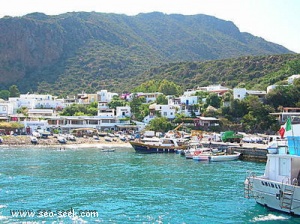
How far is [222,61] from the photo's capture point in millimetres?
149750

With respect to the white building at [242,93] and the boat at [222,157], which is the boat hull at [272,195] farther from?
the white building at [242,93]

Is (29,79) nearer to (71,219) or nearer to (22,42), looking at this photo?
(22,42)

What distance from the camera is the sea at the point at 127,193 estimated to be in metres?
25.1

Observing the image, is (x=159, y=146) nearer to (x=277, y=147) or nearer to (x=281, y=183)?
(x=277, y=147)

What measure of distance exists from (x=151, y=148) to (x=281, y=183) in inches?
1642

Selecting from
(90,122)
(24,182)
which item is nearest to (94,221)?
(24,182)

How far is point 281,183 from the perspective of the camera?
80.5 feet

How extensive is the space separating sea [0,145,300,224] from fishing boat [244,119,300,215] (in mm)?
692

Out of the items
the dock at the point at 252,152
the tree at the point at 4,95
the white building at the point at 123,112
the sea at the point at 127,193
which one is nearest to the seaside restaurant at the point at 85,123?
the white building at the point at 123,112

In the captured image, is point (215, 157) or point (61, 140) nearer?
point (215, 157)

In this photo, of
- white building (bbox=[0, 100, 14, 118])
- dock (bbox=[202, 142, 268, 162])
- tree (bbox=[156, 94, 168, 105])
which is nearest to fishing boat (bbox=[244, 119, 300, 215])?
dock (bbox=[202, 142, 268, 162])

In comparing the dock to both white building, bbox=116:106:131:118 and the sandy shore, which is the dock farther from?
white building, bbox=116:106:131:118

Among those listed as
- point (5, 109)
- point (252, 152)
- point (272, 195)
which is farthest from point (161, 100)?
point (272, 195)

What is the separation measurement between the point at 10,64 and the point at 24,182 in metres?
152
